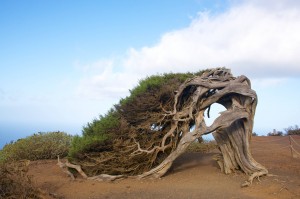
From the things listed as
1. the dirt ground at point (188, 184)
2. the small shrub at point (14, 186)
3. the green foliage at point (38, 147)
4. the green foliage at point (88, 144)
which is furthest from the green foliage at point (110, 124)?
the green foliage at point (38, 147)

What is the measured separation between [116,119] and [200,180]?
12.1 ft

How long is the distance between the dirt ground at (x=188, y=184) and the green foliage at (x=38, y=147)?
254 centimetres

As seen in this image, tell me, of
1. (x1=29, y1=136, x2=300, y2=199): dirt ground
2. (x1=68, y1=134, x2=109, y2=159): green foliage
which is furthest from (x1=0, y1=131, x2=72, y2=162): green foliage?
(x1=68, y1=134, x2=109, y2=159): green foliage

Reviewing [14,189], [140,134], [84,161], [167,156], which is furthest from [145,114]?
[14,189]

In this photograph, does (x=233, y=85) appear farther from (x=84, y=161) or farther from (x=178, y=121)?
(x=84, y=161)

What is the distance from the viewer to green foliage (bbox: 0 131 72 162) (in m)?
16.5

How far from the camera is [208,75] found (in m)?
13.1

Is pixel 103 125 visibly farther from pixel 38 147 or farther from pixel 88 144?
pixel 38 147

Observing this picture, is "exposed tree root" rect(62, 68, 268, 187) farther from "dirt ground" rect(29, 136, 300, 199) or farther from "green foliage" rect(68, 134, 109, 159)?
"dirt ground" rect(29, 136, 300, 199)

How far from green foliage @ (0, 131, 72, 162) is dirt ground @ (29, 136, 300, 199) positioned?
2536mm

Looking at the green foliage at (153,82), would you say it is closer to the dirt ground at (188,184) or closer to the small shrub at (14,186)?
the dirt ground at (188,184)

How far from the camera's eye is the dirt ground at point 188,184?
972 cm

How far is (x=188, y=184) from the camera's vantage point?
10945mm

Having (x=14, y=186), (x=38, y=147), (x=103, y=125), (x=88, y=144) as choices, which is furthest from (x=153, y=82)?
(x=38, y=147)
